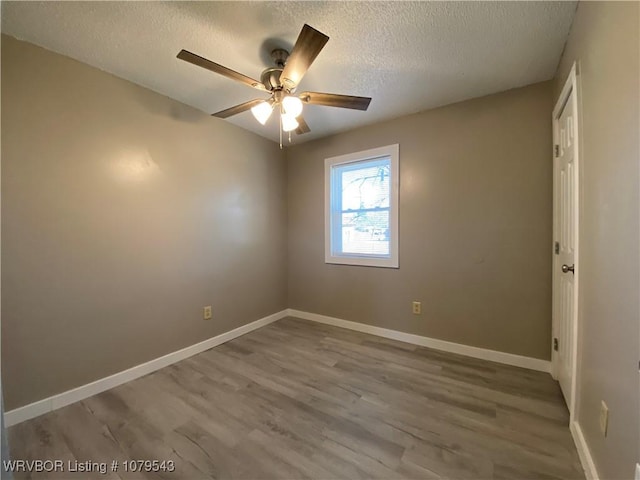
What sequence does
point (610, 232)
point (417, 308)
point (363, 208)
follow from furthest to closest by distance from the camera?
point (363, 208)
point (417, 308)
point (610, 232)

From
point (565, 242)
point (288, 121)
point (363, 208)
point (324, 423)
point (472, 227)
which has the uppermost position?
point (288, 121)

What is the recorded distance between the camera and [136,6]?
57.4 inches

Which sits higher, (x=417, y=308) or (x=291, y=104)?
(x=291, y=104)

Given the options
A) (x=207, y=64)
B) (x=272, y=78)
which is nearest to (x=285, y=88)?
(x=272, y=78)

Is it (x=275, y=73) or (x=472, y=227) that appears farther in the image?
(x=472, y=227)

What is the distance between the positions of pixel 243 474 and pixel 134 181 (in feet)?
7.11

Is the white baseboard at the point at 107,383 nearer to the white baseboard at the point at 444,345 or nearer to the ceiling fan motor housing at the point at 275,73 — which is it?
the white baseboard at the point at 444,345

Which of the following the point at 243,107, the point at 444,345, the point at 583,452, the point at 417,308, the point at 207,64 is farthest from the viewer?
the point at 417,308

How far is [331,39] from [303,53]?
431 mm

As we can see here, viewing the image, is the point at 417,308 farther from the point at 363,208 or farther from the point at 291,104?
the point at 291,104

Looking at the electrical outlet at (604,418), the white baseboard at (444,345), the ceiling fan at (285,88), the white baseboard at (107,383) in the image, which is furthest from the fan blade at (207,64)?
the white baseboard at (444,345)

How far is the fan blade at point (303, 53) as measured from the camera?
51.0 inches

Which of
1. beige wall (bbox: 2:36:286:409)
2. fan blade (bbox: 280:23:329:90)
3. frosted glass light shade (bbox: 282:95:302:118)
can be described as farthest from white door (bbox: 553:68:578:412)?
beige wall (bbox: 2:36:286:409)

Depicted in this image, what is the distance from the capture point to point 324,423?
163 cm
